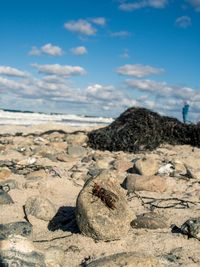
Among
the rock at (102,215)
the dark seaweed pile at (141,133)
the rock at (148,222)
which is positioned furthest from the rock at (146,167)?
the rock at (102,215)

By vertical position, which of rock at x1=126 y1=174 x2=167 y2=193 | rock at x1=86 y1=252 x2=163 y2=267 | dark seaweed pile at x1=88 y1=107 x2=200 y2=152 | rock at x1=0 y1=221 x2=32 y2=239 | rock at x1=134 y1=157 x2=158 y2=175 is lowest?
rock at x1=0 y1=221 x2=32 y2=239

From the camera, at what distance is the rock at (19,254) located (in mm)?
2820

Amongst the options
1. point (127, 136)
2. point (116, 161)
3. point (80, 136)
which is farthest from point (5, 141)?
point (116, 161)

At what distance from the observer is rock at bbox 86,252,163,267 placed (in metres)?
2.91

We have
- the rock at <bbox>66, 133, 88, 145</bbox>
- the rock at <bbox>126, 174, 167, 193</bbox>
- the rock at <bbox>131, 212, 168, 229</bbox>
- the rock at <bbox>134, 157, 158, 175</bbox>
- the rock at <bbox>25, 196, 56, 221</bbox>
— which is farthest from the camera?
the rock at <bbox>66, 133, 88, 145</bbox>

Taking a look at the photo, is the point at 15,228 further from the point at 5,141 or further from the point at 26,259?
the point at 5,141

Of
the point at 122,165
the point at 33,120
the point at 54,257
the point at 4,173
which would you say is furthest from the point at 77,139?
the point at 33,120

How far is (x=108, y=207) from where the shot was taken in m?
3.65

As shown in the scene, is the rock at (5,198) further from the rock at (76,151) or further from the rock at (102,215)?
the rock at (76,151)

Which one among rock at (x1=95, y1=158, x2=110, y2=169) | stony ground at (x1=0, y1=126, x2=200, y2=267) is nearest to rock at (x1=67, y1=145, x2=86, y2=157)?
stony ground at (x1=0, y1=126, x2=200, y2=267)

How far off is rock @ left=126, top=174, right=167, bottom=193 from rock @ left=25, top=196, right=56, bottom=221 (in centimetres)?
114

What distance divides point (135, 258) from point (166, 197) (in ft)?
6.88

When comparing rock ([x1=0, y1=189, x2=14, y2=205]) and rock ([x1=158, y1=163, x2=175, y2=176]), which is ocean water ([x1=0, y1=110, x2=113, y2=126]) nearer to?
rock ([x1=158, y1=163, x2=175, y2=176])

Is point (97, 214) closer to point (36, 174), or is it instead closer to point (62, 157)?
point (36, 174)
